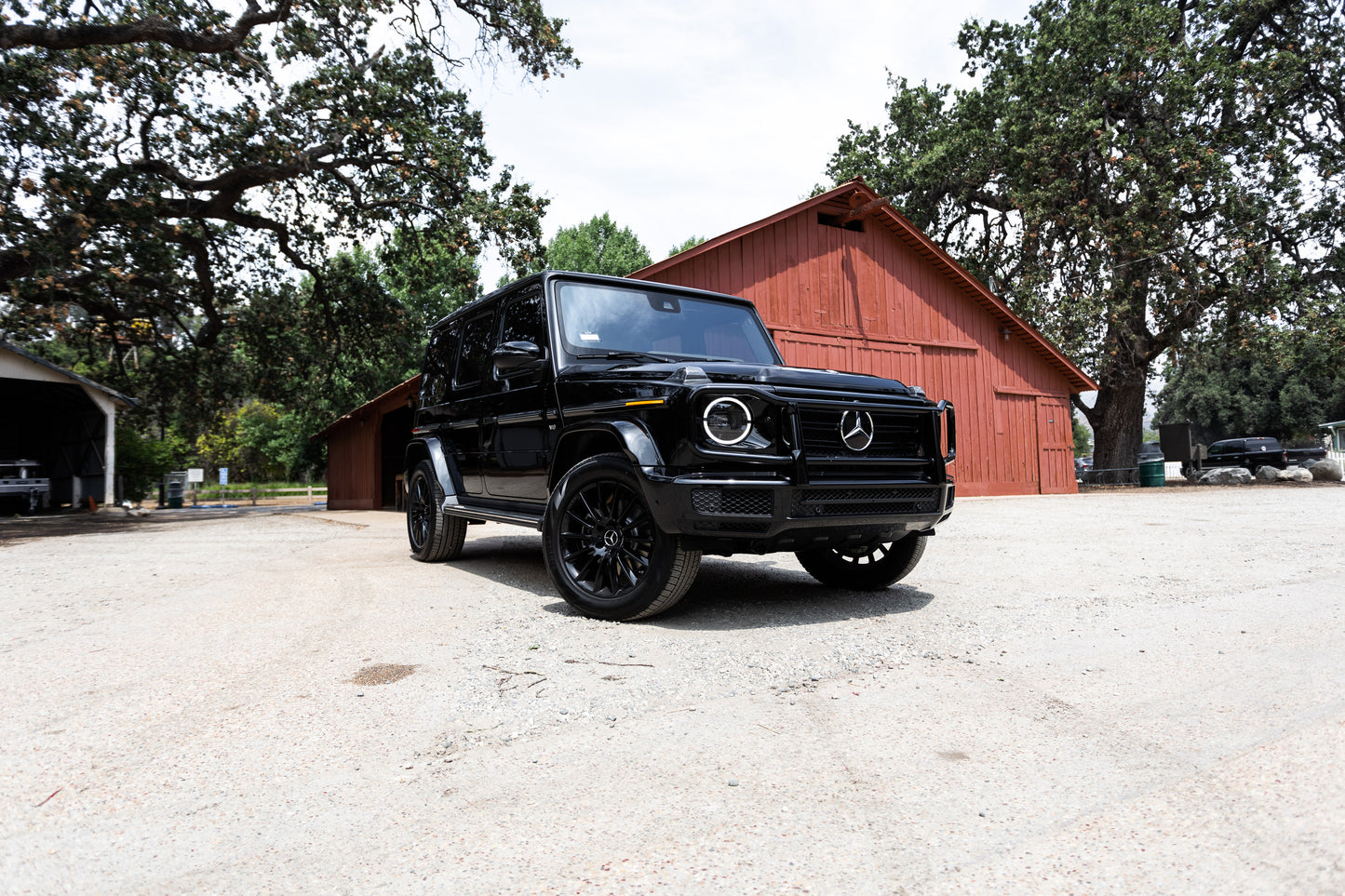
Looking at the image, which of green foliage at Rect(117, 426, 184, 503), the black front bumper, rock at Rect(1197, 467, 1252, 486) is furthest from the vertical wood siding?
green foliage at Rect(117, 426, 184, 503)

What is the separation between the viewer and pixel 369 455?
22266mm

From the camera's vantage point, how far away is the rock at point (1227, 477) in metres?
24.1

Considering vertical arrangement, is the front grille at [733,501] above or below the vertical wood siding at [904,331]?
below

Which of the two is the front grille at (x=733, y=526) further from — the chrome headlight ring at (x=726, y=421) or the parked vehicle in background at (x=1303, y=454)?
the parked vehicle in background at (x=1303, y=454)

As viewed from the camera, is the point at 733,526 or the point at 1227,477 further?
the point at 1227,477

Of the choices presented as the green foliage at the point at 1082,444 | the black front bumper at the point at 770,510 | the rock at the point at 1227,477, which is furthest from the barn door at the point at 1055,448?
the green foliage at the point at 1082,444

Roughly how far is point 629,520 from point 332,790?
223cm

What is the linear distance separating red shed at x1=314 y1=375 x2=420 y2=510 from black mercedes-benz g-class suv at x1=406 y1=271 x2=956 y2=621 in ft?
52.0

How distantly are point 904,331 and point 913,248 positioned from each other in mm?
2185

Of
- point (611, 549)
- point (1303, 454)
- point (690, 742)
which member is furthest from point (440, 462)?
point (1303, 454)

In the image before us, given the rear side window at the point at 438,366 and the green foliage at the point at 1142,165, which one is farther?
the green foliage at the point at 1142,165

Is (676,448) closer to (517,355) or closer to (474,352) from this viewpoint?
(517,355)

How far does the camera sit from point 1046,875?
1.72 m

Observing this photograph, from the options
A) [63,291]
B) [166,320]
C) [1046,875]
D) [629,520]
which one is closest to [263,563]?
[629,520]
